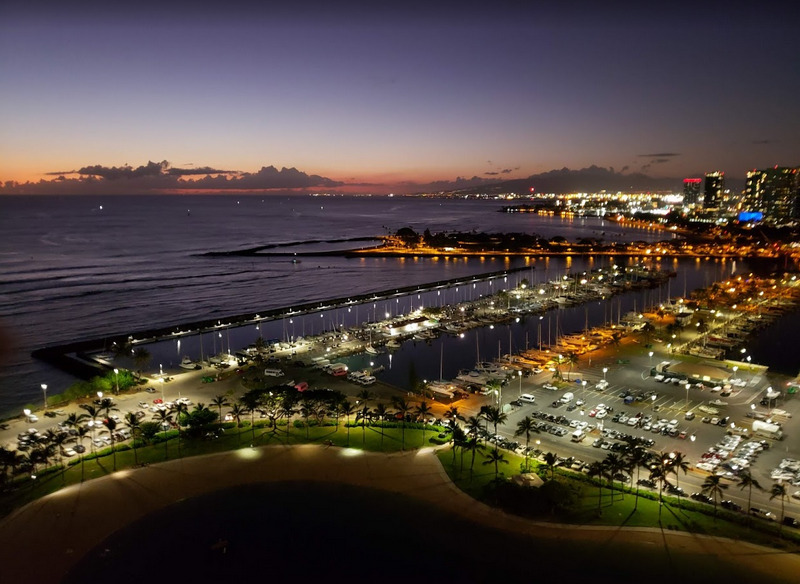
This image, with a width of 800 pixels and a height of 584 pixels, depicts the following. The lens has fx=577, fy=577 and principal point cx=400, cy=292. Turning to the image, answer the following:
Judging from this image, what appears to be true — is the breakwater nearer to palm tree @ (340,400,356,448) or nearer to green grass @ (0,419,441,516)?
green grass @ (0,419,441,516)

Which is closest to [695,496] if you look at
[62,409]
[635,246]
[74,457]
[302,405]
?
[302,405]

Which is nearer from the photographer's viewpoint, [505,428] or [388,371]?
[505,428]

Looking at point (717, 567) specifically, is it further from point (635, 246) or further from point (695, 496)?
point (635, 246)

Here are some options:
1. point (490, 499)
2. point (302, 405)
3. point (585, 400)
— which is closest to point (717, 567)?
point (490, 499)

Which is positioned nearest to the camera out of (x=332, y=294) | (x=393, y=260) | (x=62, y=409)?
(x=62, y=409)

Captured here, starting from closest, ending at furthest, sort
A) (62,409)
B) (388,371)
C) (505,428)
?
(505,428), (62,409), (388,371)

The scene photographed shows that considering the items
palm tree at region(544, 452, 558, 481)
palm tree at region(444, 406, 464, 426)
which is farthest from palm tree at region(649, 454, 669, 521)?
palm tree at region(444, 406, 464, 426)
